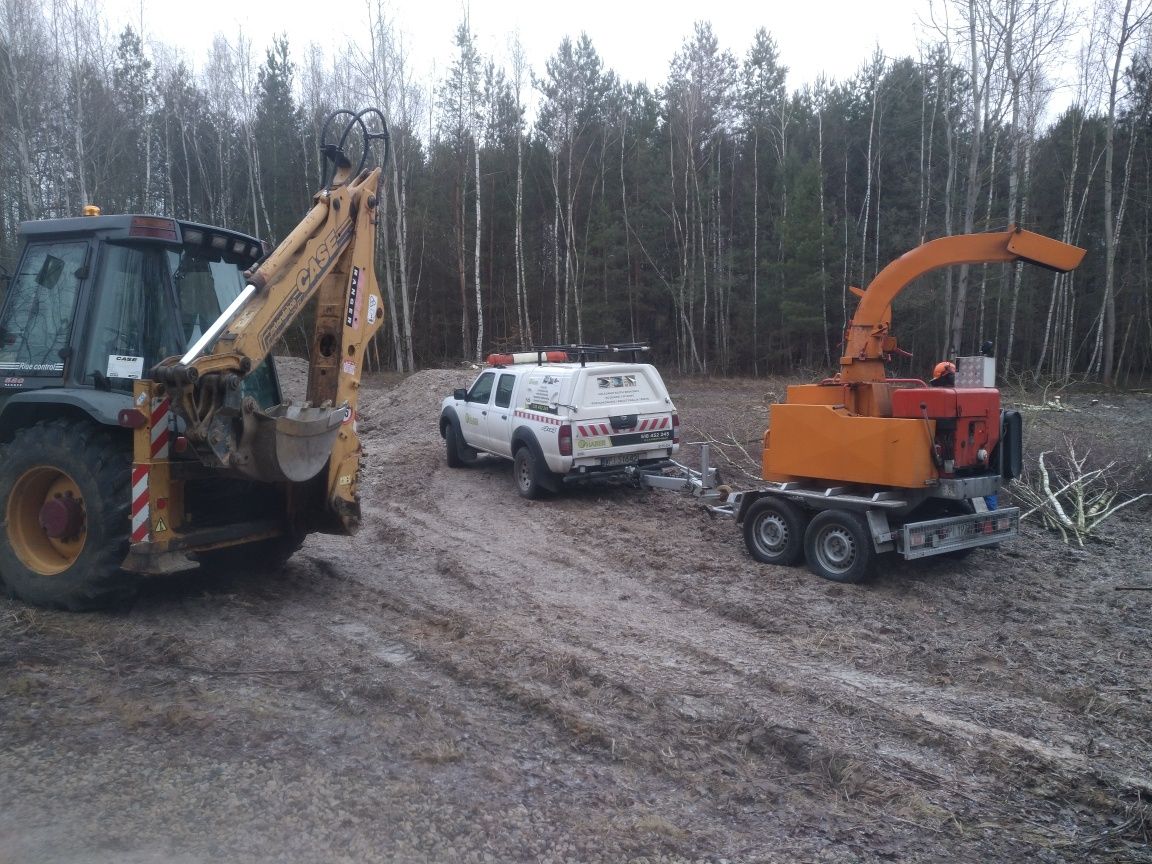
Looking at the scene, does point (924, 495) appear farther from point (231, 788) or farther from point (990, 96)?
point (990, 96)

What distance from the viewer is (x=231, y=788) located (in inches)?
160

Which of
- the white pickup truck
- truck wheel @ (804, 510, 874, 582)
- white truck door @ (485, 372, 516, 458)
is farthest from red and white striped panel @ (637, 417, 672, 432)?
truck wheel @ (804, 510, 874, 582)

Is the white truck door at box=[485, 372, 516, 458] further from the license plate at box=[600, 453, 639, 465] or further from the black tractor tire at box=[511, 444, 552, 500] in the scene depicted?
the license plate at box=[600, 453, 639, 465]

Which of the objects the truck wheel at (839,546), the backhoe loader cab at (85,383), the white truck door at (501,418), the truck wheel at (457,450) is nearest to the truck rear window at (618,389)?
the white truck door at (501,418)

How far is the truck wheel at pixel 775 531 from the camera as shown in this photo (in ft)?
28.4

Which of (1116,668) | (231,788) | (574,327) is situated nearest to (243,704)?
(231,788)

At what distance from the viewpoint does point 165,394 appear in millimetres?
6086

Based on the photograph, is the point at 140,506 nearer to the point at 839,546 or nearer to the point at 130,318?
the point at 130,318

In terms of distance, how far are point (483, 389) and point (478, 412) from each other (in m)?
0.40

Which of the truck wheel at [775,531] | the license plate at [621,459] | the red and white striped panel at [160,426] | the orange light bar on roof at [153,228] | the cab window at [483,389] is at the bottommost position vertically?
the truck wheel at [775,531]

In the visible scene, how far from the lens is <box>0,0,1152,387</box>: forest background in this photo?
32.6 metres

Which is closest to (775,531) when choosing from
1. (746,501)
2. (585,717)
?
(746,501)

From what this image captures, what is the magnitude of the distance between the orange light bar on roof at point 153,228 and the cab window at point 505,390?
6.99m

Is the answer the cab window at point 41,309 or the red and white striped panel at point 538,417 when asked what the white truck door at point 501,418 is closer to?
the red and white striped panel at point 538,417
